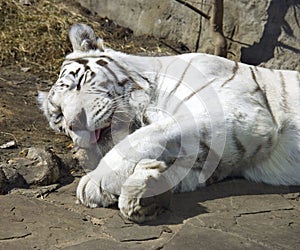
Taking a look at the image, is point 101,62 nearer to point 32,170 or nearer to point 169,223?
point 32,170

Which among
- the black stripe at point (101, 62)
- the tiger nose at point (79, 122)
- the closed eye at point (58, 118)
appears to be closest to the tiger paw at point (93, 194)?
the tiger nose at point (79, 122)

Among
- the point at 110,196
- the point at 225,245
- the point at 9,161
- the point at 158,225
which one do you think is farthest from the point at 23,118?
the point at 225,245

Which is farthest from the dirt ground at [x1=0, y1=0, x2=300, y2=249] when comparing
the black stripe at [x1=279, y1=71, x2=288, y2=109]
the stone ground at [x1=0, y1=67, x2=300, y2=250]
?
the black stripe at [x1=279, y1=71, x2=288, y2=109]

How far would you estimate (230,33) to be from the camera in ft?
15.4

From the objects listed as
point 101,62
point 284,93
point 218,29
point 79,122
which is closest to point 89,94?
point 79,122

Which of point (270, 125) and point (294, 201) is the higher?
point (270, 125)

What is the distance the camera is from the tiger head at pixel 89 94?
9.75 feet

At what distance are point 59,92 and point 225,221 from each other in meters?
0.93

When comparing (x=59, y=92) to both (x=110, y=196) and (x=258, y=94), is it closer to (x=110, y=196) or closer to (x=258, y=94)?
(x=110, y=196)

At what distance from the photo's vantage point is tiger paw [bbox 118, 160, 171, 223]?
2.60 meters

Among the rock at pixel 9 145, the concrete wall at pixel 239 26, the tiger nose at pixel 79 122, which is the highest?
the concrete wall at pixel 239 26

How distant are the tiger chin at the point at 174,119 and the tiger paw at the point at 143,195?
0.11ft

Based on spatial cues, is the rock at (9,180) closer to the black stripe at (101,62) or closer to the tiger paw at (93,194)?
the tiger paw at (93,194)

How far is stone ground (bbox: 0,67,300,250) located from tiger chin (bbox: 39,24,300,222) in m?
0.09
